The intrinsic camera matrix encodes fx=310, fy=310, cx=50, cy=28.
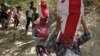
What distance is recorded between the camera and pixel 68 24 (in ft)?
9.40

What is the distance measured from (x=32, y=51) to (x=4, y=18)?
578 cm

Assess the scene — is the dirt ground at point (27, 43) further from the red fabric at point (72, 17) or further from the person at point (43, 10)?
the red fabric at point (72, 17)

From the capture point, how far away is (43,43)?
558cm

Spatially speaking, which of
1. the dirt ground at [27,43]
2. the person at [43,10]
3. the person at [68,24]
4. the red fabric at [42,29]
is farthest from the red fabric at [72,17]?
the dirt ground at [27,43]

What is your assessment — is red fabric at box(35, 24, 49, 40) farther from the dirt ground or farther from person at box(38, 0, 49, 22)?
the dirt ground

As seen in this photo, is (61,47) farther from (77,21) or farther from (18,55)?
(18,55)

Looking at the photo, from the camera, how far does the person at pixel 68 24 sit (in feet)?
9.30

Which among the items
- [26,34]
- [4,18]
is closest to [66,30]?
[26,34]

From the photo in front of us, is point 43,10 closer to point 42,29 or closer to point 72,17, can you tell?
point 42,29

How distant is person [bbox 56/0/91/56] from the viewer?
112 inches

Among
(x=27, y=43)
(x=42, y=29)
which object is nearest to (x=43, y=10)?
(x=42, y=29)

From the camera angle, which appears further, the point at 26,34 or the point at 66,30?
the point at 26,34

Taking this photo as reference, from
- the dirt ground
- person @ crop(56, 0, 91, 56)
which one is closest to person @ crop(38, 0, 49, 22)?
person @ crop(56, 0, 91, 56)

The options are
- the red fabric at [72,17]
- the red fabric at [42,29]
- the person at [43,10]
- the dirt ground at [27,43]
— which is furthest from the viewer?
the dirt ground at [27,43]
